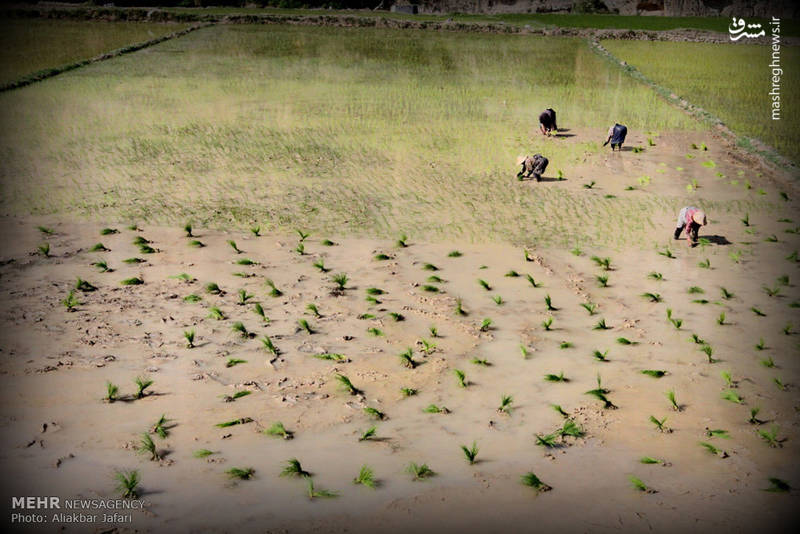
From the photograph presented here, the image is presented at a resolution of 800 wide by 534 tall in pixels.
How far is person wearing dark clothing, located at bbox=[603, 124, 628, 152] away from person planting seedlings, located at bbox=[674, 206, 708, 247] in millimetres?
3214

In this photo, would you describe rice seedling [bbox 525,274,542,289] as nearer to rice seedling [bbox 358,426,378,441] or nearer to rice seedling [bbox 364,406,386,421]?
rice seedling [bbox 364,406,386,421]

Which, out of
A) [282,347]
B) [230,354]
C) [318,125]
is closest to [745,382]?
[282,347]

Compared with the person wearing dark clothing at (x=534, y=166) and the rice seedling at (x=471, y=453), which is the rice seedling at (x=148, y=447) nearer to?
the rice seedling at (x=471, y=453)

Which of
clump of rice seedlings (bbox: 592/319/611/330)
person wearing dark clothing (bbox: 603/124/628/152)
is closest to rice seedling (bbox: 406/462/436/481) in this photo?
clump of rice seedlings (bbox: 592/319/611/330)

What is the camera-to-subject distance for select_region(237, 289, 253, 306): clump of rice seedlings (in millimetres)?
5652

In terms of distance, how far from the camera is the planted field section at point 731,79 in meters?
11.4

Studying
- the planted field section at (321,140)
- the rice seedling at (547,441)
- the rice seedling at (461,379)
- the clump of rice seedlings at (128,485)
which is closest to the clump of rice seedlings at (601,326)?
the rice seedling at (461,379)

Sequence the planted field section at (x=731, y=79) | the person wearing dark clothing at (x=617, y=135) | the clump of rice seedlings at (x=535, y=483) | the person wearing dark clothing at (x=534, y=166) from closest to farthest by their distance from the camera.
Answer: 1. the clump of rice seedlings at (x=535, y=483)
2. the person wearing dark clothing at (x=534, y=166)
3. the person wearing dark clothing at (x=617, y=135)
4. the planted field section at (x=731, y=79)

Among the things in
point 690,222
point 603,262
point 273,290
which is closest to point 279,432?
point 273,290

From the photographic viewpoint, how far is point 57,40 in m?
20.6

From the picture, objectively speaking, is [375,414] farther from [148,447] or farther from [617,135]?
[617,135]

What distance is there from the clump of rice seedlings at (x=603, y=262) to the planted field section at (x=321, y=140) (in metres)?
0.58

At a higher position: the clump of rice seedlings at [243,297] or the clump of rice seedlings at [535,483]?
the clump of rice seedlings at [243,297]

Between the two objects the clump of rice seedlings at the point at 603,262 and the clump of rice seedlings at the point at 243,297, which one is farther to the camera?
the clump of rice seedlings at the point at 603,262
